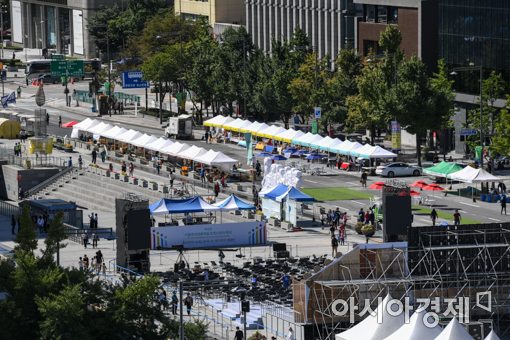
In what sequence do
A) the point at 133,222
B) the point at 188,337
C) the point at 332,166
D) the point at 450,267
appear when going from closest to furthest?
the point at 188,337 < the point at 450,267 < the point at 133,222 < the point at 332,166

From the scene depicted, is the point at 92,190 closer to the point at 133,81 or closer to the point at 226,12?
the point at 133,81

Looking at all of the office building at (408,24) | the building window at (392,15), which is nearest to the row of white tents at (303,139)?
the office building at (408,24)

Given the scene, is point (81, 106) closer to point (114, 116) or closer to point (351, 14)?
point (114, 116)

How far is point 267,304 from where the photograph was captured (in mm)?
76938

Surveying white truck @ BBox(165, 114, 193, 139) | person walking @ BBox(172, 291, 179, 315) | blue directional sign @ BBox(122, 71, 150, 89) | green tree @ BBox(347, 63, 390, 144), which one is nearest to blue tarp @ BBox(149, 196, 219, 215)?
person walking @ BBox(172, 291, 179, 315)

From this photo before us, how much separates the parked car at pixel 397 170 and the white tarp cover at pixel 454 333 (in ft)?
187

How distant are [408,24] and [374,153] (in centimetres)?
2370

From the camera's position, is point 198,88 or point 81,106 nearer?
point 198,88

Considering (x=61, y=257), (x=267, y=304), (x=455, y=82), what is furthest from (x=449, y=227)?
(x=455, y=82)

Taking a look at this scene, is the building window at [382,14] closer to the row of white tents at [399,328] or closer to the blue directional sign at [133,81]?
the blue directional sign at [133,81]

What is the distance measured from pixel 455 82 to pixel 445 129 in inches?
257

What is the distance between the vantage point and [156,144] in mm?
128750

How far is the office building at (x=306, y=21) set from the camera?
156 meters

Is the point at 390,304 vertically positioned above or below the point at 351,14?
below
